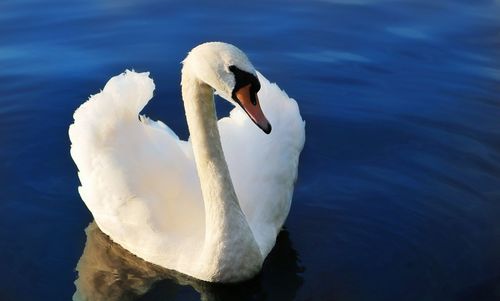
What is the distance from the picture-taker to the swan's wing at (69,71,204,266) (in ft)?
20.0

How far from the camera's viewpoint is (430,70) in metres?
9.86

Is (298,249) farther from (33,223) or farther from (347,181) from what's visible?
(33,223)

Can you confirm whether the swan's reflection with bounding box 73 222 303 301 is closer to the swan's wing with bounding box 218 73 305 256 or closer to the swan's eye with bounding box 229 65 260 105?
the swan's wing with bounding box 218 73 305 256

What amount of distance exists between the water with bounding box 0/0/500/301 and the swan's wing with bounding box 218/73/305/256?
1.10 feet

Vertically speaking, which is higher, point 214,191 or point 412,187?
point 214,191

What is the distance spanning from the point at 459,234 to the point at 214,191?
2054 millimetres

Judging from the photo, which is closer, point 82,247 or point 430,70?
point 82,247

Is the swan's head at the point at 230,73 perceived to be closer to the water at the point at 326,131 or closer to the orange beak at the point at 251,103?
the orange beak at the point at 251,103

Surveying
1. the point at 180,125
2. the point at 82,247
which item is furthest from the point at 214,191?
the point at 180,125

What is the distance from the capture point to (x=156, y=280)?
241 inches

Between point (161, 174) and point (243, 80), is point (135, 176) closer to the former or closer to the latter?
point (161, 174)

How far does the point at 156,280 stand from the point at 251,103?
5.39 ft

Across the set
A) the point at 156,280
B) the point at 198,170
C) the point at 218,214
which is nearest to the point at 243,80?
the point at 198,170

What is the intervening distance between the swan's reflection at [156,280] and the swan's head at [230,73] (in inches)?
52.8
